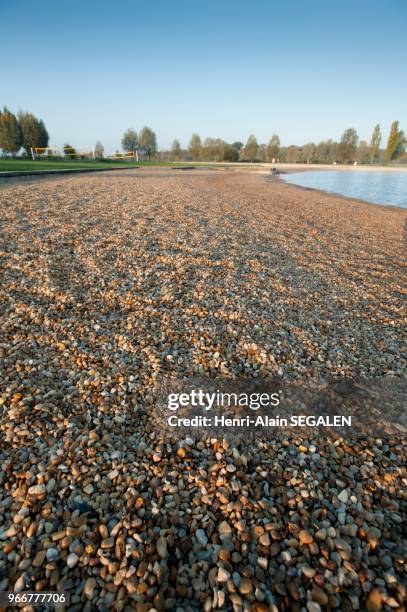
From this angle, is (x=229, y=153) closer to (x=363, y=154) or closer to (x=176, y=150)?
(x=176, y=150)

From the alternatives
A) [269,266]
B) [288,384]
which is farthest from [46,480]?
[269,266]

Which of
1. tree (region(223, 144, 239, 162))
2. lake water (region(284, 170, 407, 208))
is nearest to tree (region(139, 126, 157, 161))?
tree (region(223, 144, 239, 162))

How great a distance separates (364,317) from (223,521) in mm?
6131

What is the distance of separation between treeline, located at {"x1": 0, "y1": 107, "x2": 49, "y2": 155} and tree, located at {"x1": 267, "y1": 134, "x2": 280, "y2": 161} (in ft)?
335

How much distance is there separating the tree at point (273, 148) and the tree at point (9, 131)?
110 metres

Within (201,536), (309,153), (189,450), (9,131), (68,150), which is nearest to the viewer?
(201,536)

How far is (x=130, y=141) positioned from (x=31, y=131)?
50.8 m

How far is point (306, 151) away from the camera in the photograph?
152500mm

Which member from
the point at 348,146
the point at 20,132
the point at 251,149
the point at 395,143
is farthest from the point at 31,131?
the point at 395,143

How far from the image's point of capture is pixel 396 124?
129 meters

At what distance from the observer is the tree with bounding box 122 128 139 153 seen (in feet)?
422

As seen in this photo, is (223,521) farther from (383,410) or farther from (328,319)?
(328,319)

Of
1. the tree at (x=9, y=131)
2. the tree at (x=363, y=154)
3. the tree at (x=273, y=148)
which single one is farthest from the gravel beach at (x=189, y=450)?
the tree at (x=363, y=154)

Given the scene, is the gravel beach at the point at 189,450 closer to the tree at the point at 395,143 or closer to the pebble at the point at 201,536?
the pebble at the point at 201,536
